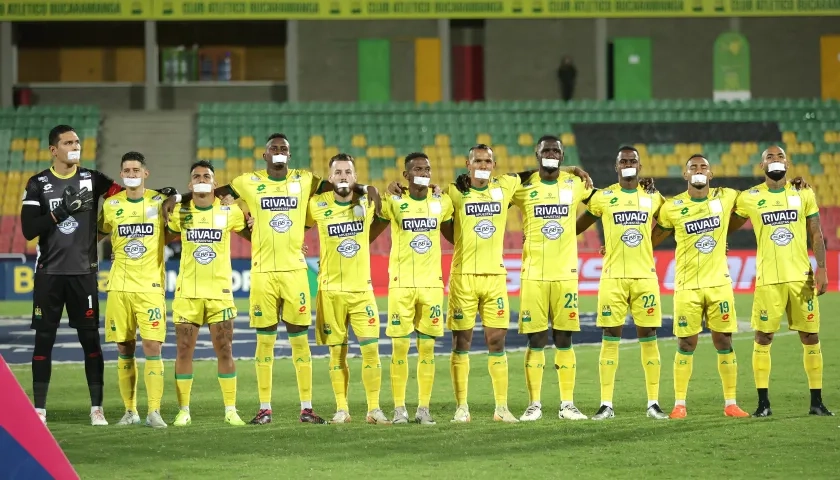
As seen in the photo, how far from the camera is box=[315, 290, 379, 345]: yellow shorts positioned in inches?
385

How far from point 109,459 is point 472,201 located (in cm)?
337

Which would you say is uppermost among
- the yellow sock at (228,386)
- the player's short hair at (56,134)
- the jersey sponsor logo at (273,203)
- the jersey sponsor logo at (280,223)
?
the player's short hair at (56,134)

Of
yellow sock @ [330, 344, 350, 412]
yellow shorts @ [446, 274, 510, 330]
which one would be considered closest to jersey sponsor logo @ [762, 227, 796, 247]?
yellow shorts @ [446, 274, 510, 330]

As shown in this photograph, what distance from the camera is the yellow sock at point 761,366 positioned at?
9.92 m

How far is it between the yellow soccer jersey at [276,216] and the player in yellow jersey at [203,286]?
206mm

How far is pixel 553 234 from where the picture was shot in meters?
9.99

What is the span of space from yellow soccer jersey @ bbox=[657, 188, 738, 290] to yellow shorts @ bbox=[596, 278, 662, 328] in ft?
0.95

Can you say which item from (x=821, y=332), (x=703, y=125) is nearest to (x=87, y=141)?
(x=703, y=125)

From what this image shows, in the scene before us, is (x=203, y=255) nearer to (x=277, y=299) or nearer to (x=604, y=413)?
(x=277, y=299)

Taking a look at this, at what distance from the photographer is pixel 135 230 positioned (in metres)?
9.83

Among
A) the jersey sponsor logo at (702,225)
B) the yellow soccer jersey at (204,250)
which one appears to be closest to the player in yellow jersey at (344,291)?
the yellow soccer jersey at (204,250)

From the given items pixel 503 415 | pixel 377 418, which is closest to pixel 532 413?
pixel 503 415

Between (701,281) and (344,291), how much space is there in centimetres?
271

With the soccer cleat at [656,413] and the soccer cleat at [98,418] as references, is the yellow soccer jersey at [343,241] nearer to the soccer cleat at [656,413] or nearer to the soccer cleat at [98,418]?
the soccer cleat at [98,418]
